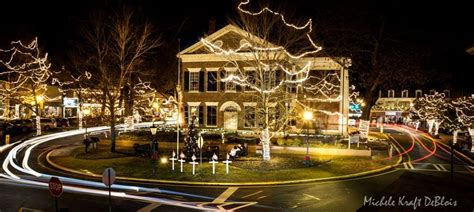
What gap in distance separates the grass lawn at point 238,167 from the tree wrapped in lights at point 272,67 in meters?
2.12

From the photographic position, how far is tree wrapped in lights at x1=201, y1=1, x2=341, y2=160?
22688 mm

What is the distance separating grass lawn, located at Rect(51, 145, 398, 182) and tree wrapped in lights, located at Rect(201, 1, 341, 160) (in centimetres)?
212

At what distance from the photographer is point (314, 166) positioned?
2184 cm

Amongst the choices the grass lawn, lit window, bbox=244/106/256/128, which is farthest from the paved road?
lit window, bbox=244/106/256/128

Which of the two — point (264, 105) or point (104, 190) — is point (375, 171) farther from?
point (104, 190)

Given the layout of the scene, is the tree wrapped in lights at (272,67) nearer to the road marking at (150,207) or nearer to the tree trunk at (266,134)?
the tree trunk at (266,134)

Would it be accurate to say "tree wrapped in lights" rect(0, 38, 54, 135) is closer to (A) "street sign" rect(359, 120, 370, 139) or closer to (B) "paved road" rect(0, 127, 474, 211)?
(B) "paved road" rect(0, 127, 474, 211)

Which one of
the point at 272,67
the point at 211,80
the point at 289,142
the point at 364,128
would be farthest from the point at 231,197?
the point at 211,80

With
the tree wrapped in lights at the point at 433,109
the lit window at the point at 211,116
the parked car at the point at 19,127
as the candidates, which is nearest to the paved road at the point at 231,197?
the lit window at the point at 211,116

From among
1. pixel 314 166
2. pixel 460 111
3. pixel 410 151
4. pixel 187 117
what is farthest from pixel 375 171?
pixel 187 117

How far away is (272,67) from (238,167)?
610cm

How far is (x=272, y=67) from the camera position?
891 inches

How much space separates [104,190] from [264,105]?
1021cm

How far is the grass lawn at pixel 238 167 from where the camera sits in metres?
18.7
